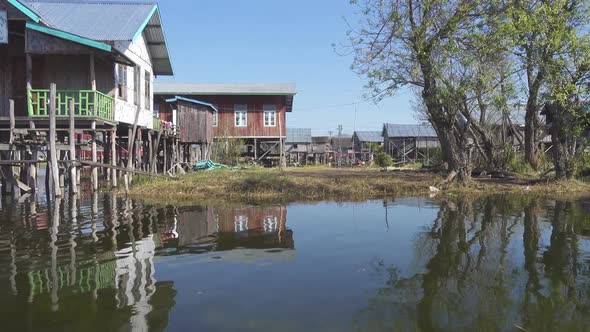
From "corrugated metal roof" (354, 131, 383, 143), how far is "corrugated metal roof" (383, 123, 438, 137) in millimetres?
6514

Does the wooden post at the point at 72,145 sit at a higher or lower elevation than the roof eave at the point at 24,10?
lower

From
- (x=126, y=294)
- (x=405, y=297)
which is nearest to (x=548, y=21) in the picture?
(x=405, y=297)

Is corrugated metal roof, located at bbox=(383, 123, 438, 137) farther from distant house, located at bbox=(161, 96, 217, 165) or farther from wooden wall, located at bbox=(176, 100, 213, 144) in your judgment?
wooden wall, located at bbox=(176, 100, 213, 144)

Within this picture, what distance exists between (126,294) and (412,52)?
13.4 metres

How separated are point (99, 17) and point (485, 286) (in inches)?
705

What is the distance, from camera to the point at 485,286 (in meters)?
5.73

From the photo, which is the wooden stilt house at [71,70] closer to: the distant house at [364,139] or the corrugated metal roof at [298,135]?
the corrugated metal roof at [298,135]

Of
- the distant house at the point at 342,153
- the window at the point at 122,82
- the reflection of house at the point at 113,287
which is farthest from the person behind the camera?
the distant house at the point at 342,153

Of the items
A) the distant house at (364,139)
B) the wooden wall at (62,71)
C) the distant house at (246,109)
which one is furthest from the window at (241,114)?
the distant house at (364,139)

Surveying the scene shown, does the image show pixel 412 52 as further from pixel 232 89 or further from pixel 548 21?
pixel 232 89

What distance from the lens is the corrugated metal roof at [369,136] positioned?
185 ft

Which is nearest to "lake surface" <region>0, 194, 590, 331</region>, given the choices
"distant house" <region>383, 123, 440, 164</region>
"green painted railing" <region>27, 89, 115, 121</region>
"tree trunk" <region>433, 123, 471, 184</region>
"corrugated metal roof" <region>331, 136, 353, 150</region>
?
"green painted railing" <region>27, 89, 115, 121</region>

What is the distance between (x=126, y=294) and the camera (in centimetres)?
548

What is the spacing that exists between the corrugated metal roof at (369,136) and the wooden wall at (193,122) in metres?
30.5
